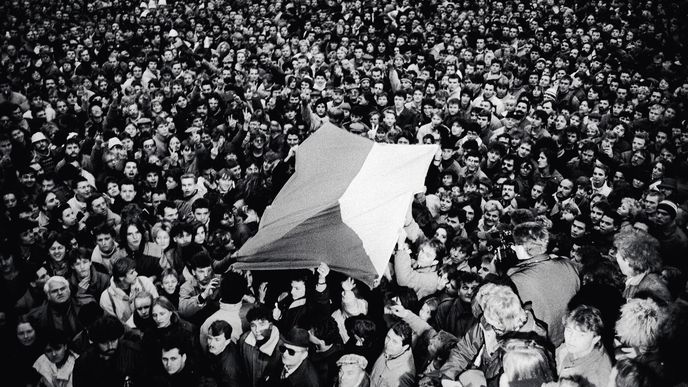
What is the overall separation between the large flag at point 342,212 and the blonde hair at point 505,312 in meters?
1.50

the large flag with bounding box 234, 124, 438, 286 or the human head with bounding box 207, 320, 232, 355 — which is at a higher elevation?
the large flag with bounding box 234, 124, 438, 286

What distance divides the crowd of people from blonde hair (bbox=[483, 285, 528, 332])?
2cm

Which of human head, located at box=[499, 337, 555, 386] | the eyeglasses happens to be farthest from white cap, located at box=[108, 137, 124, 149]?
human head, located at box=[499, 337, 555, 386]

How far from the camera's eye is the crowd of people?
3236 millimetres

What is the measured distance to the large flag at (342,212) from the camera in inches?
174

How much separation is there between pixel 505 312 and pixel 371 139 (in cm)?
470

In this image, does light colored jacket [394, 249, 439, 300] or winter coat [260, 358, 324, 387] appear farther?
light colored jacket [394, 249, 439, 300]

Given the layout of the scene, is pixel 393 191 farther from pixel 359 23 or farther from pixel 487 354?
pixel 359 23

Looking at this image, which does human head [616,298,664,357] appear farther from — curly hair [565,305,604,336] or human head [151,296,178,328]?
human head [151,296,178,328]

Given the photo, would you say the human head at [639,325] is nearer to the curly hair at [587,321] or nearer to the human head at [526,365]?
the curly hair at [587,321]

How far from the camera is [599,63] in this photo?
9.19m

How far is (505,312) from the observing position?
278cm

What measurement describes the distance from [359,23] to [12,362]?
1000 cm

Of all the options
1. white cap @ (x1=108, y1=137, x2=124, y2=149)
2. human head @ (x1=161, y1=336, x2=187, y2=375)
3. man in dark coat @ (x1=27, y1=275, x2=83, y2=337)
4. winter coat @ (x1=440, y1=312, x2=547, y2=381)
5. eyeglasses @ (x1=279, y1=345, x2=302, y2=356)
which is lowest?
winter coat @ (x1=440, y1=312, x2=547, y2=381)
